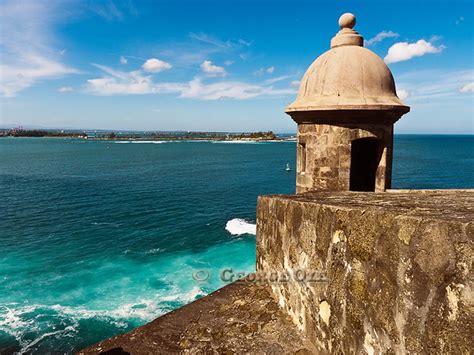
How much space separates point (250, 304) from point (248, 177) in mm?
46783

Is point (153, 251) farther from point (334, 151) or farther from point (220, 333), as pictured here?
point (220, 333)

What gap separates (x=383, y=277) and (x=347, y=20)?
298 inches

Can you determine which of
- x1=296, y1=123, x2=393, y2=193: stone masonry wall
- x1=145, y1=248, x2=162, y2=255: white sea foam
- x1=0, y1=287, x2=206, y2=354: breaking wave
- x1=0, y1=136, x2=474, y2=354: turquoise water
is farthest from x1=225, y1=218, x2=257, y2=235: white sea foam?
x1=296, y1=123, x2=393, y2=193: stone masonry wall

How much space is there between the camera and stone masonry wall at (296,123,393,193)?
7516mm

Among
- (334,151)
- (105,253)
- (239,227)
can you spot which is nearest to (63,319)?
(105,253)

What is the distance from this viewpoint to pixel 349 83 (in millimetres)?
7418

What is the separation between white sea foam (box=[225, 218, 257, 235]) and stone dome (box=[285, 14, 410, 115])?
53.7 ft

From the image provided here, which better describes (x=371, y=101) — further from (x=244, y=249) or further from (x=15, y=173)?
(x=15, y=173)

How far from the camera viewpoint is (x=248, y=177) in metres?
50.8

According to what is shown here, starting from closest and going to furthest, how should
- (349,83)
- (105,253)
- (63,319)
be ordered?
(349,83) < (63,319) < (105,253)

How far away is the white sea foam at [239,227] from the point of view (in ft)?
78.7

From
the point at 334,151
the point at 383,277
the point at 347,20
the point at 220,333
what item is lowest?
the point at 220,333

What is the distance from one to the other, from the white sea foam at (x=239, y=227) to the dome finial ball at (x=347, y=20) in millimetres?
16627

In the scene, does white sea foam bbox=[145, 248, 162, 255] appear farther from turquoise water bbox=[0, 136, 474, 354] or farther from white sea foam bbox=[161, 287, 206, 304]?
white sea foam bbox=[161, 287, 206, 304]
